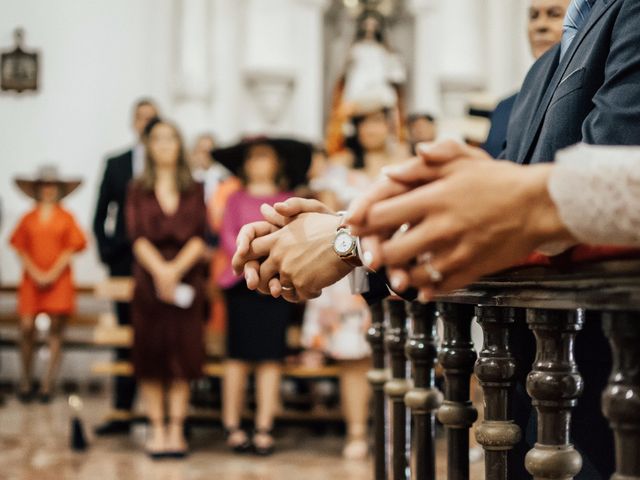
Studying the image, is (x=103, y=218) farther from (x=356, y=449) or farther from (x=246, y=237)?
(x=246, y=237)

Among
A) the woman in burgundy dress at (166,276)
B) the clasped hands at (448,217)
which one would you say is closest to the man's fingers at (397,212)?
the clasped hands at (448,217)

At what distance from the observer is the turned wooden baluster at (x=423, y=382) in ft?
5.70

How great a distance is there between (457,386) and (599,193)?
0.71 meters

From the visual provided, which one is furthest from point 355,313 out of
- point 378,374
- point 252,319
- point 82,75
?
point 82,75

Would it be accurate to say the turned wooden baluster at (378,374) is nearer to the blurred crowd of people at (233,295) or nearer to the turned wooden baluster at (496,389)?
the turned wooden baluster at (496,389)

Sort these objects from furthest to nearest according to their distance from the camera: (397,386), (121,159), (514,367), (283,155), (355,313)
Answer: (121,159) < (283,155) < (355,313) < (397,386) < (514,367)

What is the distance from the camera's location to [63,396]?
313 inches

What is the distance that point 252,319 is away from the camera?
544 cm

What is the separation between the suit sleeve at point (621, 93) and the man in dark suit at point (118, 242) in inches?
192

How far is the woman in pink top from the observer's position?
5.38 metres

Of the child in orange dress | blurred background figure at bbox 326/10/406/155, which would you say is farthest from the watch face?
blurred background figure at bbox 326/10/406/155

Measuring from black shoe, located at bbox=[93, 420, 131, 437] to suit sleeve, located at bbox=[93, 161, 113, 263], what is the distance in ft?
3.19

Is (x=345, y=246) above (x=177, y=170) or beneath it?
beneath

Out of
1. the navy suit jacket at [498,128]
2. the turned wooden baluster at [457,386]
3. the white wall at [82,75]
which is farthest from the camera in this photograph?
the white wall at [82,75]
